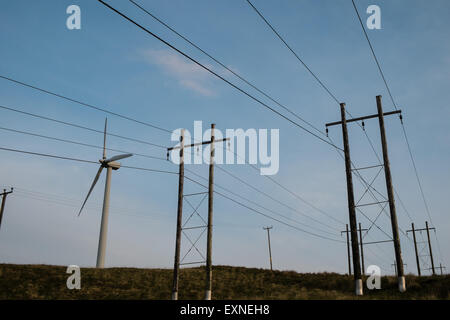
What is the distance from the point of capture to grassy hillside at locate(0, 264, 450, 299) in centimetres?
2505

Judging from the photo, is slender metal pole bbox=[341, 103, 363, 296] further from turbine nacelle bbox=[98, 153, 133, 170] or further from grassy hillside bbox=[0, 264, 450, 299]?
turbine nacelle bbox=[98, 153, 133, 170]

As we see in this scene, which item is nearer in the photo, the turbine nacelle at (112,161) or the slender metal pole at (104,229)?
the slender metal pole at (104,229)

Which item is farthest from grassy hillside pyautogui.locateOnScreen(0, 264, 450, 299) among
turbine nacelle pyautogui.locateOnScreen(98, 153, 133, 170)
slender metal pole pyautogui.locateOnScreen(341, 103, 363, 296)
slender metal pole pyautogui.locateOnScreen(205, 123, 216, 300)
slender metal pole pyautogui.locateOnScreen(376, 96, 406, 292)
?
turbine nacelle pyautogui.locateOnScreen(98, 153, 133, 170)

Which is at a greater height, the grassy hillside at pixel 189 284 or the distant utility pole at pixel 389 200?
the distant utility pole at pixel 389 200

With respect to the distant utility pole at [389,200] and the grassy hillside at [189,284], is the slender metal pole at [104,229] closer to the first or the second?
the grassy hillside at [189,284]

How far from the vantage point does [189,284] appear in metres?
36.2

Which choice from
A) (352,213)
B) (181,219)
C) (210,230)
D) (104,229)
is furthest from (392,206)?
(104,229)

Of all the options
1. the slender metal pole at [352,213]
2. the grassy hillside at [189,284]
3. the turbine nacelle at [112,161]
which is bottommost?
the grassy hillside at [189,284]

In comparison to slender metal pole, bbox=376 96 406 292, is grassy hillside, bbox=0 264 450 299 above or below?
below

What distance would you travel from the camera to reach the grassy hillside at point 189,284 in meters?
25.0

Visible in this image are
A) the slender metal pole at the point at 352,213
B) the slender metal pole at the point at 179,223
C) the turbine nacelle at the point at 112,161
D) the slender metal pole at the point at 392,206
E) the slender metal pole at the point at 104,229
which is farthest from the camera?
the turbine nacelle at the point at 112,161

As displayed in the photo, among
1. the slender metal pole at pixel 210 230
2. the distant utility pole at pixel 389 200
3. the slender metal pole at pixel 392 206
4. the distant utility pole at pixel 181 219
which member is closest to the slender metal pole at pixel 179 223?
the distant utility pole at pixel 181 219
